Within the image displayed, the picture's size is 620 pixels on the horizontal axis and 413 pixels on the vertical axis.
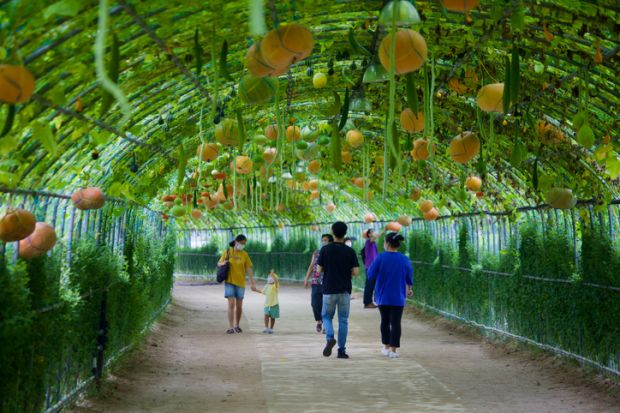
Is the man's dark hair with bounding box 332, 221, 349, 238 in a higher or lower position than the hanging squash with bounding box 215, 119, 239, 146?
lower

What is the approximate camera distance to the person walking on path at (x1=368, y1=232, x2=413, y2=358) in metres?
9.40

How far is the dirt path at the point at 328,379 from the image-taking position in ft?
22.5

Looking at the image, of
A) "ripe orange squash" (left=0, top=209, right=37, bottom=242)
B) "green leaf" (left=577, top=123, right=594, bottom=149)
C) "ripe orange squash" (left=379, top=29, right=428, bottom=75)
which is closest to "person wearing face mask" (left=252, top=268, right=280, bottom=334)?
"green leaf" (left=577, top=123, right=594, bottom=149)

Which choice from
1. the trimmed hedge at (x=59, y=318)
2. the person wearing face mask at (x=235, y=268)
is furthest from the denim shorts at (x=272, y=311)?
the trimmed hedge at (x=59, y=318)

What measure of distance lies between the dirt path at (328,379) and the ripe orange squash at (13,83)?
13.3 feet

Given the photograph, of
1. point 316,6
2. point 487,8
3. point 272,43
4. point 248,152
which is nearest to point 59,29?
point 272,43

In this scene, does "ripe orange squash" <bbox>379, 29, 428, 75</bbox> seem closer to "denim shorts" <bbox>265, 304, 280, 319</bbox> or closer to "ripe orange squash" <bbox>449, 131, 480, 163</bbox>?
"ripe orange squash" <bbox>449, 131, 480, 163</bbox>

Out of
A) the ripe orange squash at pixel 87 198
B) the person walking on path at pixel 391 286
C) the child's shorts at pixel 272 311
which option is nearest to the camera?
the ripe orange squash at pixel 87 198

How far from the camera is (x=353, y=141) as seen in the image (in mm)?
7352

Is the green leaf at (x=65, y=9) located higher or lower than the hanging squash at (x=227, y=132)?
higher

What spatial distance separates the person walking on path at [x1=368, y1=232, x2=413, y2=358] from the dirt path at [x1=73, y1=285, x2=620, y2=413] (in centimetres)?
36

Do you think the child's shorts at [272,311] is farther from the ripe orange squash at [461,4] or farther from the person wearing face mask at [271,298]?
the ripe orange squash at [461,4]

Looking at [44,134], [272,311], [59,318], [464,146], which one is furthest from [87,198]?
[272,311]

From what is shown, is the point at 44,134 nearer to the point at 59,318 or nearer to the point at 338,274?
the point at 59,318
